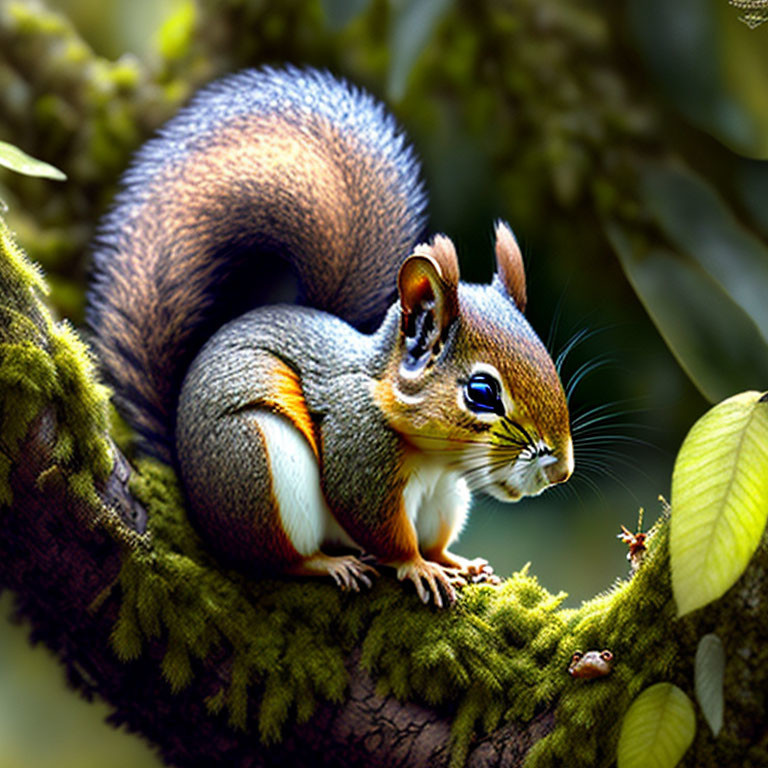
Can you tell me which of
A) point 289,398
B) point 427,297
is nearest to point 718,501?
point 427,297

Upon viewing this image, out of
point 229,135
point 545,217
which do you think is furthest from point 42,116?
point 545,217

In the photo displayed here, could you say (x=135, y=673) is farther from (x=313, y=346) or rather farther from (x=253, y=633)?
(x=313, y=346)

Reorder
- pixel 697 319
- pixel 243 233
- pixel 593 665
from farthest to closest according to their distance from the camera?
pixel 697 319, pixel 243 233, pixel 593 665

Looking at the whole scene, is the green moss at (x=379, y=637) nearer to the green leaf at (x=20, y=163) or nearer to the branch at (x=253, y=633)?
the branch at (x=253, y=633)

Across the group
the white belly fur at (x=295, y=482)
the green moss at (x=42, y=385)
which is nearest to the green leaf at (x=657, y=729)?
the white belly fur at (x=295, y=482)

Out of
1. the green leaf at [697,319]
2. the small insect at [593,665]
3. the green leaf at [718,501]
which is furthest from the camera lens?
the green leaf at [697,319]

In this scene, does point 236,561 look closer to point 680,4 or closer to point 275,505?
point 275,505
